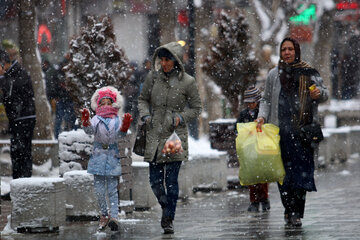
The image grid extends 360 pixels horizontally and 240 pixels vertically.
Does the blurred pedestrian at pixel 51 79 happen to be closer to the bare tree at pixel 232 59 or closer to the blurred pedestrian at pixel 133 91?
the blurred pedestrian at pixel 133 91

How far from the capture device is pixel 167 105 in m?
10.4

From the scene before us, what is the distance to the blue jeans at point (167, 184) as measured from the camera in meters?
10.3

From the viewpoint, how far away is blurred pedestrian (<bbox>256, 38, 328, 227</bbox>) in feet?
34.4

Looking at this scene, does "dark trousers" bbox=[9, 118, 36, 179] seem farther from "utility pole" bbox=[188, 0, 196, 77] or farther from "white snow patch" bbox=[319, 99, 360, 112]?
"white snow patch" bbox=[319, 99, 360, 112]

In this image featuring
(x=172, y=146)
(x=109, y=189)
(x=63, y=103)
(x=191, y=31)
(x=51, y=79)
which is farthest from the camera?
(x=63, y=103)

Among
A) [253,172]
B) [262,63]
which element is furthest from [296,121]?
[262,63]

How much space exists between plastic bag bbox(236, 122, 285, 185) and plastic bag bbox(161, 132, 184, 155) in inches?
37.3

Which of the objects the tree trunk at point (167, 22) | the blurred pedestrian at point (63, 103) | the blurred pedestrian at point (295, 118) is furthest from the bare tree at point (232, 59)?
the blurred pedestrian at point (295, 118)

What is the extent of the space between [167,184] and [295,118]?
1537 mm

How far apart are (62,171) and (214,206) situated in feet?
7.33

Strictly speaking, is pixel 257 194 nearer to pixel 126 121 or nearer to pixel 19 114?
pixel 126 121

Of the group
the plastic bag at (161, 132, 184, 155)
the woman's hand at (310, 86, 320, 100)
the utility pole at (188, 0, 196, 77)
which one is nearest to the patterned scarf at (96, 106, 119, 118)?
the plastic bag at (161, 132, 184, 155)

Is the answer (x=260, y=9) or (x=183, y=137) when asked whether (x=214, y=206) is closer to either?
(x=183, y=137)

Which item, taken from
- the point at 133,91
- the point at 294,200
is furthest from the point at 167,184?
the point at 133,91
